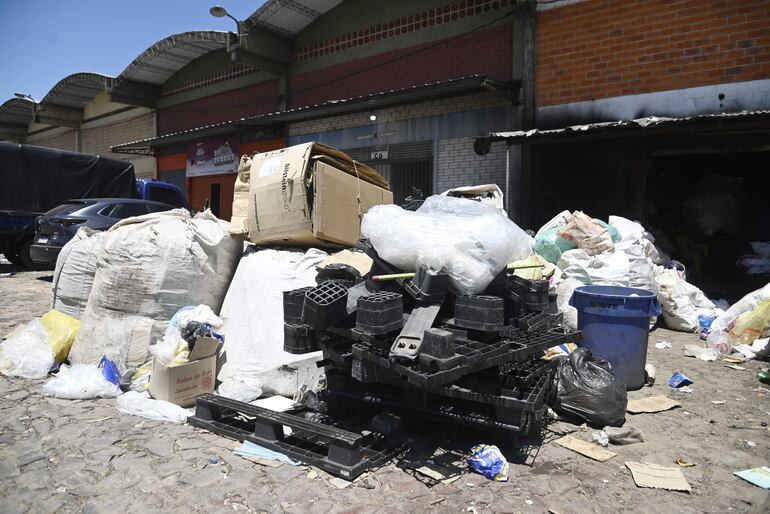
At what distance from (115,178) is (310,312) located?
1106cm

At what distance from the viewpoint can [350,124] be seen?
10805mm

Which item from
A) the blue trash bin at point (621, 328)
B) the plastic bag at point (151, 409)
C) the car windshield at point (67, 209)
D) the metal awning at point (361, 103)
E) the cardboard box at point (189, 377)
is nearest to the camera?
the plastic bag at point (151, 409)

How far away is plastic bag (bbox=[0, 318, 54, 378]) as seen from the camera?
412cm

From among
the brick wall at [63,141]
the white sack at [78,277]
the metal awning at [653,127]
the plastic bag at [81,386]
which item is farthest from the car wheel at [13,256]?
the brick wall at [63,141]

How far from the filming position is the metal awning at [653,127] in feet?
18.9

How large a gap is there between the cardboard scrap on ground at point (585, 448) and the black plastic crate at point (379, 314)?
4.35 ft

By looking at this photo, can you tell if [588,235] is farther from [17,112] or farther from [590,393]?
[17,112]

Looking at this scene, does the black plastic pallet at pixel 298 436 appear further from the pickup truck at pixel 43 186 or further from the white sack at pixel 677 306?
the pickup truck at pixel 43 186

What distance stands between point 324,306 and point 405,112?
7791mm

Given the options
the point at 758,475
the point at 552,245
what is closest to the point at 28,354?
the point at 758,475

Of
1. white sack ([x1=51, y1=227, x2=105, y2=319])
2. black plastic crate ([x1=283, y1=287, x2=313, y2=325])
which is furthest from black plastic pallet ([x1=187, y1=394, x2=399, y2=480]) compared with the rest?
white sack ([x1=51, y1=227, x2=105, y2=319])

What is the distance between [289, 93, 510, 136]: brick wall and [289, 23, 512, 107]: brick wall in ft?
1.56

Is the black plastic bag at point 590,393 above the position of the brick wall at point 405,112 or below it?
below

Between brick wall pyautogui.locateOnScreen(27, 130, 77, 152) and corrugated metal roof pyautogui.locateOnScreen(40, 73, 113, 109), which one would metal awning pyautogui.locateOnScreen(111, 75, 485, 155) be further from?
brick wall pyautogui.locateOnScreen(27, 130, 77, 152)
